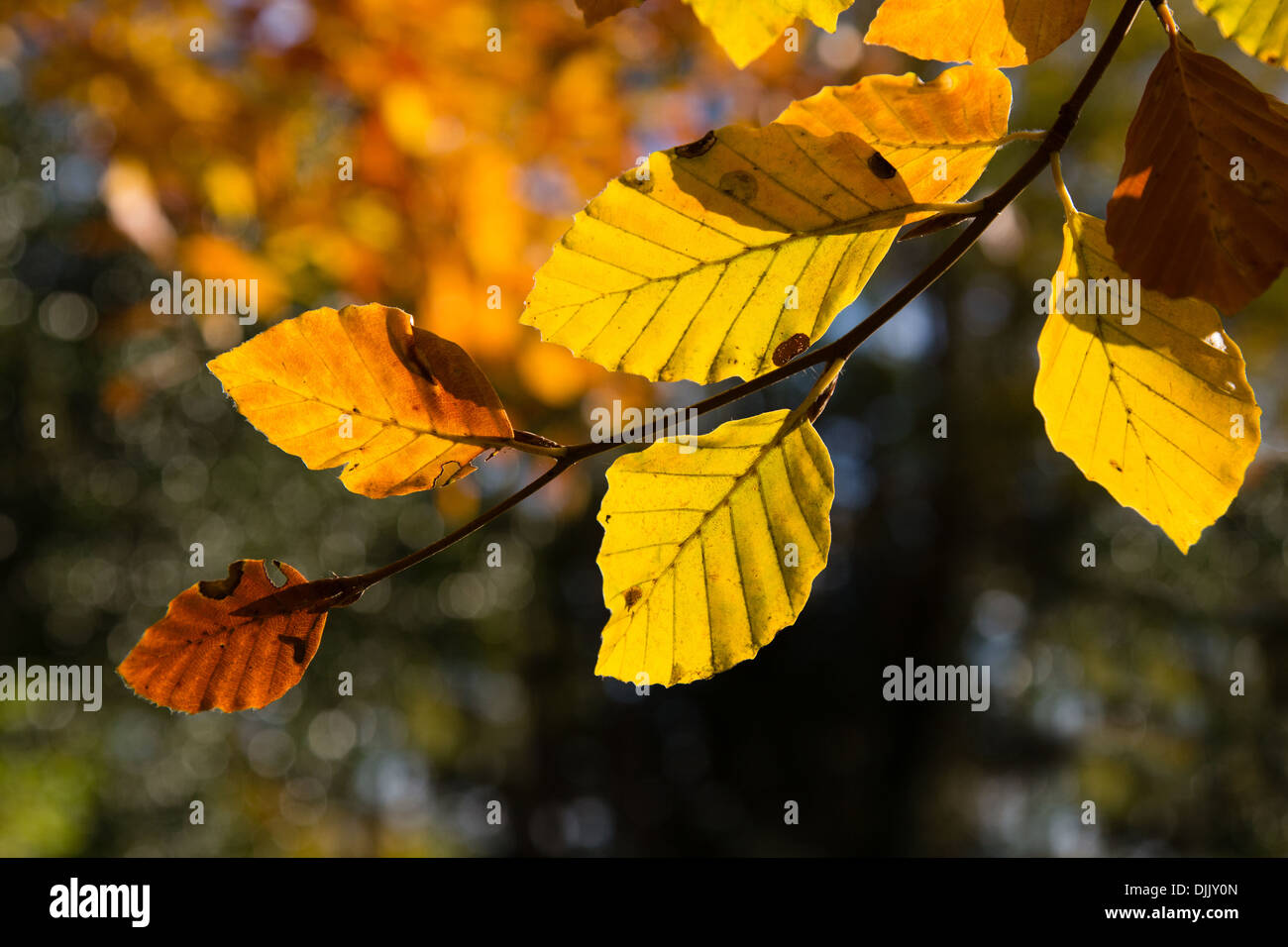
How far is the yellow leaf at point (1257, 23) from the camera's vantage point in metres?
0.32

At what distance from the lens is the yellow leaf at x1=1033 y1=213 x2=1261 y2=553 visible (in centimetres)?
33

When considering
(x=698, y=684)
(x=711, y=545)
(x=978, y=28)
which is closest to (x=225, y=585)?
(x=711, y=545)

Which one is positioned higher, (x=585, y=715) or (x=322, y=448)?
(x=322, y=448)

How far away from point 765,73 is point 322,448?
1920 millimetres

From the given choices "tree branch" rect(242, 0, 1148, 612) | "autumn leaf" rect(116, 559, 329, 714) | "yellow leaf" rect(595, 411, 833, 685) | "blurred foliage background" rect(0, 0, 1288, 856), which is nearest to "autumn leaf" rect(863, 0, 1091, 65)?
"tree branch" rect(242, 0, 1148, 612)

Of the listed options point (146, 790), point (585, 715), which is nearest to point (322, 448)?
point (585, 715)

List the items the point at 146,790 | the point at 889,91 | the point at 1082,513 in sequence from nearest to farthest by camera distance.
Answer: the point at 889,91
the point at 1082,513
the point at 146,790

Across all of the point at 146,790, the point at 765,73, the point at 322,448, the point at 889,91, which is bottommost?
the point at 146,790

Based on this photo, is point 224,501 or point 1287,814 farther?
point 224,501

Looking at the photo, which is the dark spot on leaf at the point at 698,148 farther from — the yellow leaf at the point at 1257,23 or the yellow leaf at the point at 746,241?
the yellow leaf at the point at 1257,23

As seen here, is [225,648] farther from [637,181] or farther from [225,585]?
[637,181]

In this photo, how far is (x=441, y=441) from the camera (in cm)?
32
